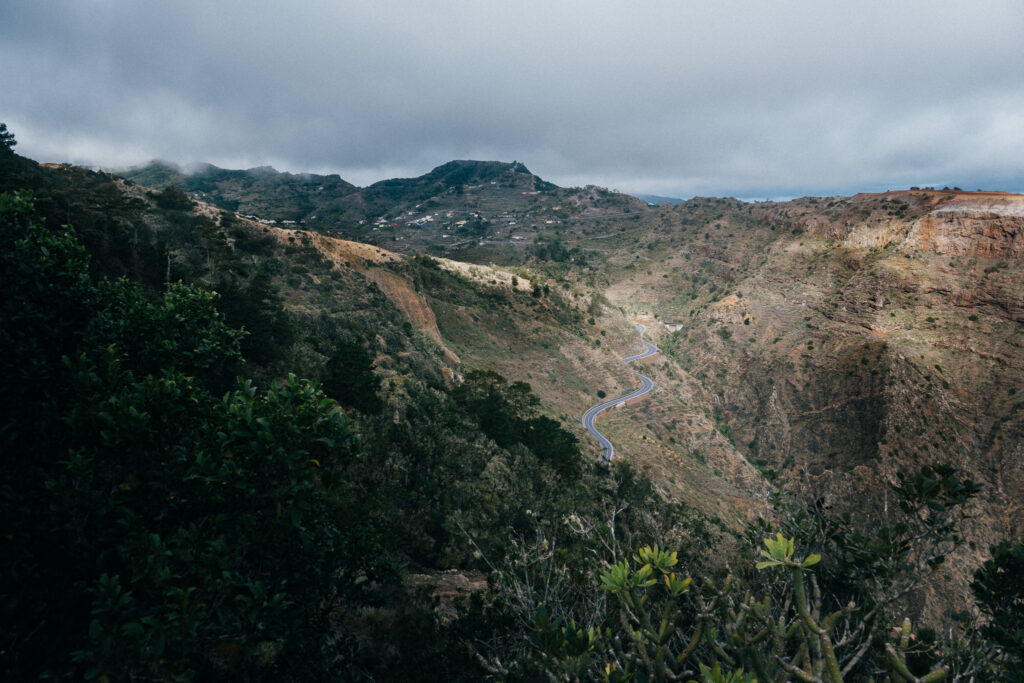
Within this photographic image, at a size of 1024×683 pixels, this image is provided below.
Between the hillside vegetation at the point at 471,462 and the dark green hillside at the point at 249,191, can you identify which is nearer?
the hillside vegetation at the point at 471,462

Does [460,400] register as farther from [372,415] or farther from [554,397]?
[554,397]

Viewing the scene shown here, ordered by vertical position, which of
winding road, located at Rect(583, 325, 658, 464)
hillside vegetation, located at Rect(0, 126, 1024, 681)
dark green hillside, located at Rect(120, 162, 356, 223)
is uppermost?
dark green hillside, located at Rect(120, 162, 356, 223)

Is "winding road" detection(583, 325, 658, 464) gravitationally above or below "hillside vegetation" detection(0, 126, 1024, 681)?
below

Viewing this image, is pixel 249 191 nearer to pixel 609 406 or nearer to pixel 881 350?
pixel 609 406

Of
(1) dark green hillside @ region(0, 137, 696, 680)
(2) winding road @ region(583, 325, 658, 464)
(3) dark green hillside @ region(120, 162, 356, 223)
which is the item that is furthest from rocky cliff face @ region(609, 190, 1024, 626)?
(3) dark green hillside @ region(120, 162, 356, 223)

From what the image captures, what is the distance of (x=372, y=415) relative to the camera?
1891 centimetres

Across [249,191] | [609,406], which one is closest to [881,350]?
[609,406]

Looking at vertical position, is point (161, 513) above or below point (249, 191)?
below

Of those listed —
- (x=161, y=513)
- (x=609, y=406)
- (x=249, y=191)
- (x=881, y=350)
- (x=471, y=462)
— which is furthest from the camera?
(x=249, y=191)

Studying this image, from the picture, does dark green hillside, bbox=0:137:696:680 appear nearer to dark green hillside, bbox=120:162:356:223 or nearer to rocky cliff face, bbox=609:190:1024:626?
rocky cliff face, bbox=609:190:1024:626

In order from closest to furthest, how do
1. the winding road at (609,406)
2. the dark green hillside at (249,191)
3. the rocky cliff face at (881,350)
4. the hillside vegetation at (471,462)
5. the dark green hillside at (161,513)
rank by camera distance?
the dark green hillside at (161,513) → the hillside vegetation at (471,462) → the winding road at (609,406) → the rocky cliff face at (881,350) → the dark green hillside at (249,191)

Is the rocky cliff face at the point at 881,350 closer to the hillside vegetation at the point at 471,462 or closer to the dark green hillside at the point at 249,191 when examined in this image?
the hillside vegetation at the point at 471,462

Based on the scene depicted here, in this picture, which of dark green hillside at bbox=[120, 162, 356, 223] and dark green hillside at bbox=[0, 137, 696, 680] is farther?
dark green hillside at bbox=[120, 162, 356, 223]

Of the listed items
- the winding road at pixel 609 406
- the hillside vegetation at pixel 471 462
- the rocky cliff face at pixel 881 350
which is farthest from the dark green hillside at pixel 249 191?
the rocky cliff face at pixel 881 350
